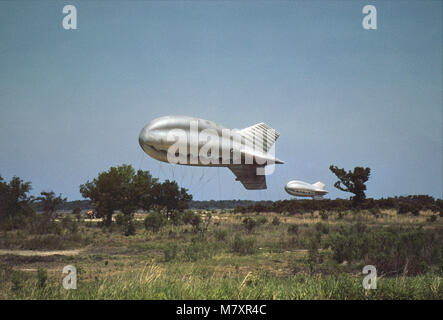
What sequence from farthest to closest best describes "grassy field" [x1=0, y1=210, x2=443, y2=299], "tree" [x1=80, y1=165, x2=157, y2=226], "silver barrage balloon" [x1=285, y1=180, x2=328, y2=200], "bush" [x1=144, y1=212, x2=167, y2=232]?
"silver barrage balloon" [x1=285, y1=180, x2=328, y2=200]
"tree" [x1=80, y1=165, x2=157, y2=226]
"bush" [x1=144, y1=212, x2=167, y2=232]
"grassy field" [x1=0, y1=210, x2=443, y2=299]

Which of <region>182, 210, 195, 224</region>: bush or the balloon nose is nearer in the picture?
the balloon nose

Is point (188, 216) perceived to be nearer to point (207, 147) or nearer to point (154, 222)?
point (154, 222)

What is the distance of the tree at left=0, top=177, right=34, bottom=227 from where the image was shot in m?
37.9

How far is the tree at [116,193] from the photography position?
4469 centimetres

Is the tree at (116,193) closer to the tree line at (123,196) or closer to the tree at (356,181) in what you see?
the tree line at (123,196)

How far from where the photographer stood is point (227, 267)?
16906mm

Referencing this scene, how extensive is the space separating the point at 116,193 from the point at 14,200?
11614 millimetres

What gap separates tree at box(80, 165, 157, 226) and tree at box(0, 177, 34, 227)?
7.90 metres

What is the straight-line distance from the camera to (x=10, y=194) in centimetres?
3838

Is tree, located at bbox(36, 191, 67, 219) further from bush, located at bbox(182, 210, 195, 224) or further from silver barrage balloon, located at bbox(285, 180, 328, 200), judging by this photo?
silver barrage balloon, located at bbox(285, 180, 328, 200)

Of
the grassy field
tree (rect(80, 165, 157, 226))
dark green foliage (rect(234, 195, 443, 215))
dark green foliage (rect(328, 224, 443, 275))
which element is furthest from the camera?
dark green foliage (rect(234, 195, 443, 215))

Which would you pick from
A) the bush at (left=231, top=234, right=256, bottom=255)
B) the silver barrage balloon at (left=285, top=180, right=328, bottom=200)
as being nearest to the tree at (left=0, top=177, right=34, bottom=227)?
the bush at (left=231, top=234, right=256, bottom=255)
